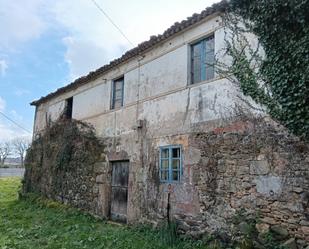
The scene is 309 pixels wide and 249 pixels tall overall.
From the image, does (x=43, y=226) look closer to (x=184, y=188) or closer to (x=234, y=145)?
(x=184, y=188)

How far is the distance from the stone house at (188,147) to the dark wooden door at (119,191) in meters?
0.03

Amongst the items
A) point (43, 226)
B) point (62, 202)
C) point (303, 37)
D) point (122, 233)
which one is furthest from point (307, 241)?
point (62, 202)

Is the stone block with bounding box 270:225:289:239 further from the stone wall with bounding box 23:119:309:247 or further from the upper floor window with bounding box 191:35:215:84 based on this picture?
the upper floor window with bounding box 191:35:215:84

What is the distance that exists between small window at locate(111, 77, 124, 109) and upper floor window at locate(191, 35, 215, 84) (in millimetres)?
3466

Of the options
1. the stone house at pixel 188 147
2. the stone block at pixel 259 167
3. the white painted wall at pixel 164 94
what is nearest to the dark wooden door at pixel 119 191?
the stone house at pixel 188 147

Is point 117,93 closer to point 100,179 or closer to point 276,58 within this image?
point 100,179

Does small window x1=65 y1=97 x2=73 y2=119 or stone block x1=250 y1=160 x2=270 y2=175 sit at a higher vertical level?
small window x1=65 y1=97 x2=73 y2=119

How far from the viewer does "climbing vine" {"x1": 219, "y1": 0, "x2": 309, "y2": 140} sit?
229 inches

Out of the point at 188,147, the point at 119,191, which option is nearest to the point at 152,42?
the point at 188,147

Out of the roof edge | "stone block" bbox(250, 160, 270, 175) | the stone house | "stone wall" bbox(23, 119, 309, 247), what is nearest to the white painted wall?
the stone house

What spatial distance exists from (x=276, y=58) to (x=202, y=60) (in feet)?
7.60

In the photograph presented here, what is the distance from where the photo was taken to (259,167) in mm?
6523

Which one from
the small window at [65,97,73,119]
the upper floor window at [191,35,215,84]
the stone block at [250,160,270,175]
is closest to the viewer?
the stone block at [250,160,270,175]

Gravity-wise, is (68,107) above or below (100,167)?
above
